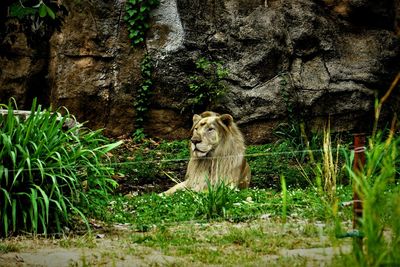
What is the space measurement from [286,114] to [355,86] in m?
1.58

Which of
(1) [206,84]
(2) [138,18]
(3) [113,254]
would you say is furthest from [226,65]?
(3) [113,254]

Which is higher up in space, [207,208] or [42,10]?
[42,10]

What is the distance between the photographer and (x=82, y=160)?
8.06 m

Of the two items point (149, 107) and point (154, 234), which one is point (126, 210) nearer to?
point (154, 234)

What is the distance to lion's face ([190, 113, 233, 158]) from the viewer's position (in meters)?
10.3

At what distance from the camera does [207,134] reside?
1027 centimetres

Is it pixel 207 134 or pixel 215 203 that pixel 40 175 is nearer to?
pixel 215 203

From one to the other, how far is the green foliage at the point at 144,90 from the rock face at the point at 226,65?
0.13 meters

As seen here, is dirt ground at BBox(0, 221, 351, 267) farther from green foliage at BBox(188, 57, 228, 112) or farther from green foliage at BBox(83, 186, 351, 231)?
green foliage at BBox(188, 57, 228, 112)

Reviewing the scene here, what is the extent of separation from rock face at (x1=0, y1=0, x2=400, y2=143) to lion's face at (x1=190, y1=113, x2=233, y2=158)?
13.7ft

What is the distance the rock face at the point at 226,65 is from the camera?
14570 mm

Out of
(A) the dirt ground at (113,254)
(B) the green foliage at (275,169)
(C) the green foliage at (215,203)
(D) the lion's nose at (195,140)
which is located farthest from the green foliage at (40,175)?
(B) the green foliage at (275,169)

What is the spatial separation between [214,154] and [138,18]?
517 cm

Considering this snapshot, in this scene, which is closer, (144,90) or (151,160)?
(151,160)
